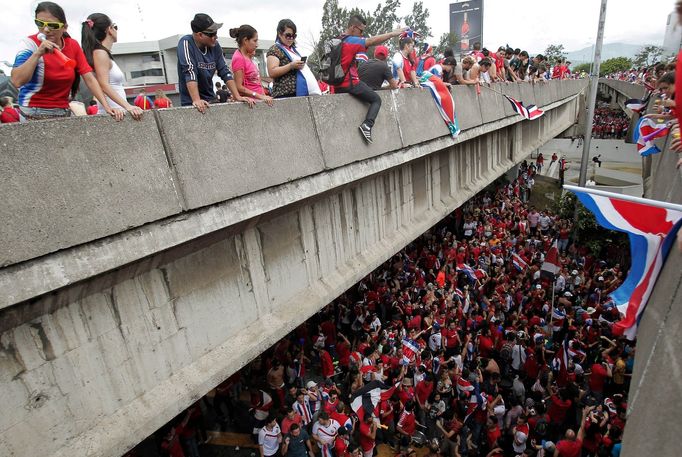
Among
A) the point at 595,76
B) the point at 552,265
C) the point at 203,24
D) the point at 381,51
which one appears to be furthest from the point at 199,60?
the point at 595,76

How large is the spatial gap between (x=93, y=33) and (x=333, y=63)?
3240 millimetres

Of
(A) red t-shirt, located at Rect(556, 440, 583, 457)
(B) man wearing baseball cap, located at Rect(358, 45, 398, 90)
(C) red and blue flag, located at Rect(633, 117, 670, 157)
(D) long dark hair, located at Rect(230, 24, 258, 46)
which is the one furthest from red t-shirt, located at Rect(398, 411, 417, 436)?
(C) red and blue flag, located at Rect(633, 117, 670, 157)

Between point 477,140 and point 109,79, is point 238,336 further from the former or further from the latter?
point 477,140

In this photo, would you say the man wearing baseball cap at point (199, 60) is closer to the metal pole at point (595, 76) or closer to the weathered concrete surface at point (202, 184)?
the weathered concrete surface at point (202, 184)

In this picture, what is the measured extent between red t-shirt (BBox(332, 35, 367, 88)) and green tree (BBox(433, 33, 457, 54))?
244ft

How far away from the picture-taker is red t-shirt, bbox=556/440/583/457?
6004 millimetres

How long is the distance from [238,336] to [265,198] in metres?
1.81

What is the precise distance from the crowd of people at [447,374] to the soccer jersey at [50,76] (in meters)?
5.87

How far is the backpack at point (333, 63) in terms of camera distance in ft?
20.0

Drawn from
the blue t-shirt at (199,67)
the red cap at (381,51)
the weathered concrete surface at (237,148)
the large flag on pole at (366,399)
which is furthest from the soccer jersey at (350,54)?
the large flag on pole at (366,399)

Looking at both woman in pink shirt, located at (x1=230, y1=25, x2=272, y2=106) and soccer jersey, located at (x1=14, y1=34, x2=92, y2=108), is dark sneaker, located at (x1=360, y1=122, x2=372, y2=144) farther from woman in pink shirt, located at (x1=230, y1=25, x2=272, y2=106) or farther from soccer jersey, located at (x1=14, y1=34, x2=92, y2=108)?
soccer jersey, located at (x1=14, y1=34, x2=92, y2=108)

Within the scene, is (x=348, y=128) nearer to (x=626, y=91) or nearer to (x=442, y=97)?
(x=442, y=97)

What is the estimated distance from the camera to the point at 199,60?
Result: 16.0 ft

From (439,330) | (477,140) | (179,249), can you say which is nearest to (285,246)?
(179,249)
